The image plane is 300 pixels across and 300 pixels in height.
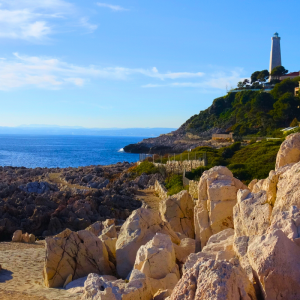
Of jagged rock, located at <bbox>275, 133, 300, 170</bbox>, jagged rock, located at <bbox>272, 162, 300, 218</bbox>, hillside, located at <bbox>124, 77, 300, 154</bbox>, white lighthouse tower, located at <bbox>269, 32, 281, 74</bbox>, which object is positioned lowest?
jagged rock, located at <bbox>272, 162, 300, 218</bbox>

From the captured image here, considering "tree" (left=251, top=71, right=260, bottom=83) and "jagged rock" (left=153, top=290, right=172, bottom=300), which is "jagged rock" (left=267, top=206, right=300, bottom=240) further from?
"tree" (left=251, top=71, right=260, bottom=83)

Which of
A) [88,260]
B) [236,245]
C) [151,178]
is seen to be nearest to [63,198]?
[151,178]

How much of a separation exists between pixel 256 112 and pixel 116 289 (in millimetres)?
57106

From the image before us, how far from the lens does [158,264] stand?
7.39m

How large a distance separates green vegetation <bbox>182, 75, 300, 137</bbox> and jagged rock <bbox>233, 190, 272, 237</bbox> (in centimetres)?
3250

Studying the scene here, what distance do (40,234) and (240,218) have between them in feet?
37.0

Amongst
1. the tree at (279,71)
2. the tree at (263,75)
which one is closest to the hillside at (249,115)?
the tree at (263,75)

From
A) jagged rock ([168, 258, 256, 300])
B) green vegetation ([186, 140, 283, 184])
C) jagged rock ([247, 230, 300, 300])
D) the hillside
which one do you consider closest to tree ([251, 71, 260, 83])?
the hillside

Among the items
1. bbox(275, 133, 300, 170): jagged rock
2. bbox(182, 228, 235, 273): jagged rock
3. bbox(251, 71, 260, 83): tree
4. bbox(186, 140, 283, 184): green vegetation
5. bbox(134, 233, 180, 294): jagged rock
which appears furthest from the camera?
bbox(251, 71, 260, 83): tree

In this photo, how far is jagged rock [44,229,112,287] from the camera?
368 inches

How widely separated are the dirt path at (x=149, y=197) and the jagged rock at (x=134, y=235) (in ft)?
33.0

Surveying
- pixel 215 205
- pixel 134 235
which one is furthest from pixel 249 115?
pixel 134 235

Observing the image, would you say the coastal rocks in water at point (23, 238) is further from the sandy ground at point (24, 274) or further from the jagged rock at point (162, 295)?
the jagged rock at point (162, 295)

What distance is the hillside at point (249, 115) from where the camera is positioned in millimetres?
49656
